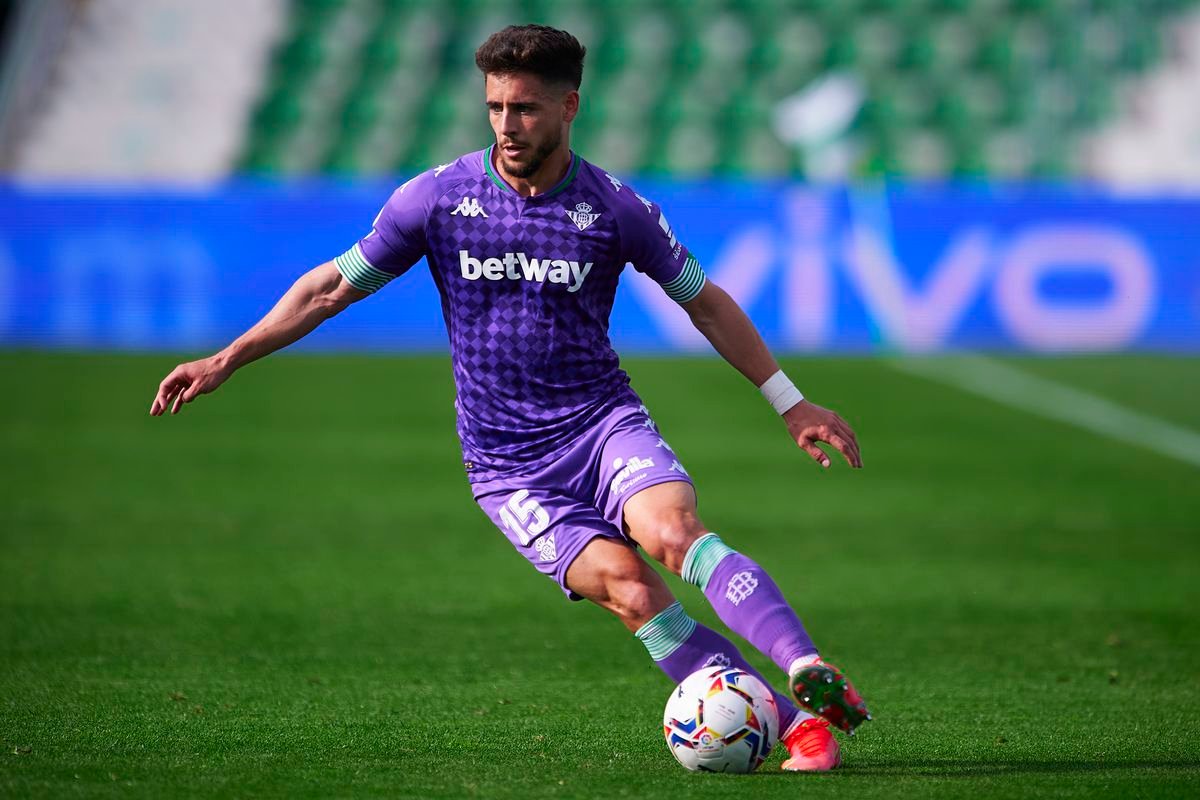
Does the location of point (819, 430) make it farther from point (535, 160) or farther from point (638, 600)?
point (535, 160)

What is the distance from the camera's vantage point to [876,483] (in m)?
12.0

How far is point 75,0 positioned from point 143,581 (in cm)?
1926

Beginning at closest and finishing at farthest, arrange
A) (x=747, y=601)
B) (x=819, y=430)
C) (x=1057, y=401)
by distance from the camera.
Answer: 1. (x=747, y=601)
2. (x=819, y=430)
3. (x=1057, y=401)

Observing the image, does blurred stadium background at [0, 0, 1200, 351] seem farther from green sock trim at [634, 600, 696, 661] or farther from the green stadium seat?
green sock trim at [634, 600, 696, 661]

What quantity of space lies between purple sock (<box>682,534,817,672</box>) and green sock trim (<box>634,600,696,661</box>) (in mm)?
179

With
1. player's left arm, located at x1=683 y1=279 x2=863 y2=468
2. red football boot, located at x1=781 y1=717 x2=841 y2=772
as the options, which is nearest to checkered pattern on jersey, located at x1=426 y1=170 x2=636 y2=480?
Result: player's left arm, located at x1=683 y1=279 x2=863 y2=468

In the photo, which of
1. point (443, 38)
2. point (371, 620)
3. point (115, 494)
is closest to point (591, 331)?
point (371, 620)

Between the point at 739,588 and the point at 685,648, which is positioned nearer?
the point at 739,588

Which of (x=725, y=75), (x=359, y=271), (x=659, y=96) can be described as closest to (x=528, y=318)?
(x=359, y=271)

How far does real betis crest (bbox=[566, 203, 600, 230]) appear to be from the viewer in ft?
16.8

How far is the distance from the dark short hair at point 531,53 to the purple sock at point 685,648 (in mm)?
1663

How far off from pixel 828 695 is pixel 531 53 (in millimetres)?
2076

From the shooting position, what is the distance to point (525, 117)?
16.3 feet

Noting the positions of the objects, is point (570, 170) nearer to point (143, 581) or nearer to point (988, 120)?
point (143, 581)
